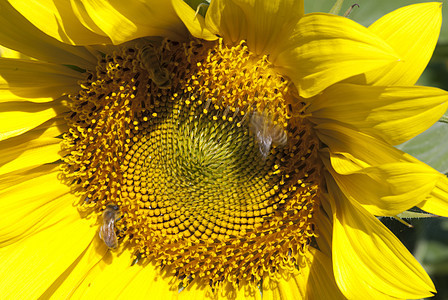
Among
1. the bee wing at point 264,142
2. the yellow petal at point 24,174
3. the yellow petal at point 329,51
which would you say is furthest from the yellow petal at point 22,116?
the yellow petal at point 329,51

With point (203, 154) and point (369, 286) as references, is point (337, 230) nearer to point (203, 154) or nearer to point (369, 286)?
point (369, 286)

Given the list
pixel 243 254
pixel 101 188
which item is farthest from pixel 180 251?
pixel 101 188

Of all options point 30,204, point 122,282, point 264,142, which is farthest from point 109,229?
point 264,142

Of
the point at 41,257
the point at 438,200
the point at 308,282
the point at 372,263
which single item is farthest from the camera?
the point at 41,257

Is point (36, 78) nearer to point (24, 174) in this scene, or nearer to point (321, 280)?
point (24, 174)

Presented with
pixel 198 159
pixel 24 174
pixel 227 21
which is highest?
pixel 227 21

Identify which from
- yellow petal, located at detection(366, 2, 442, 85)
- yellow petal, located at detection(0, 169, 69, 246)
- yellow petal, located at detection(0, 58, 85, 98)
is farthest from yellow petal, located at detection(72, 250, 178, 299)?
yellow petal, located at detection(366, 2, 442, 85)

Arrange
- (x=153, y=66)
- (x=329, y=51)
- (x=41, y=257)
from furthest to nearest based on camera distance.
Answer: (x=41, y=257) < (x=153, y=66) < (x=329, y=51)

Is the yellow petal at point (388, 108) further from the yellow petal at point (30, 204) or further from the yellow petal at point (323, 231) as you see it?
the yellow petal at point (30, 204)
